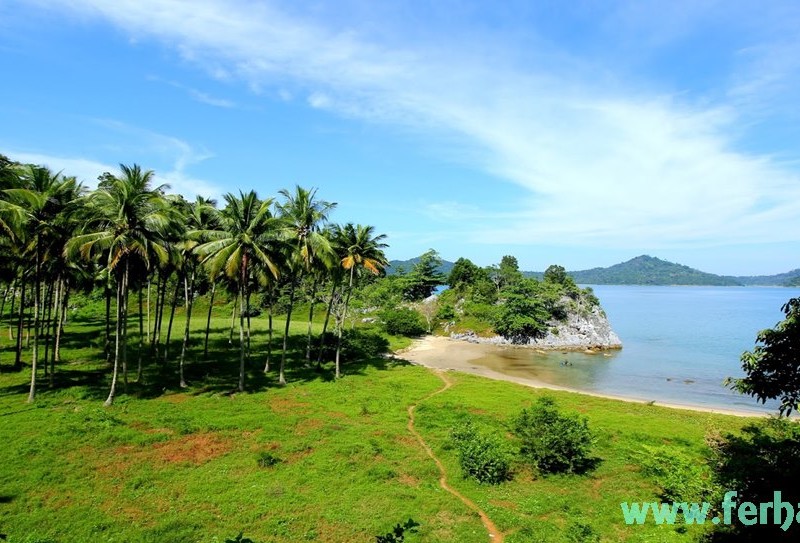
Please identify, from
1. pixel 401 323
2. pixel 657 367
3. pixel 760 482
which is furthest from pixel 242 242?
pixel 657 367

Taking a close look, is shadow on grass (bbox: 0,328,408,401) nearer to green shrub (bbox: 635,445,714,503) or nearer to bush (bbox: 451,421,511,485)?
bush (bbox: 451,421,511,485)

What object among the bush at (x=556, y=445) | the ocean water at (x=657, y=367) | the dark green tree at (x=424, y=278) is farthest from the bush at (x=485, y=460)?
the dark green tree at (x=424, y=278)

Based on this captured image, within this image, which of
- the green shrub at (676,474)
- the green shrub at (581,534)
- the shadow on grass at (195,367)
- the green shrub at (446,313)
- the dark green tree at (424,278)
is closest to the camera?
the green shrub at (581,534)

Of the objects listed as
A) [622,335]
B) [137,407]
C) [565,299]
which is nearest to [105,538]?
[137,407]

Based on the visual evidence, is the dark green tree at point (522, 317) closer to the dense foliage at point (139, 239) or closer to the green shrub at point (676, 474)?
the dense foliage at point (139, 239)

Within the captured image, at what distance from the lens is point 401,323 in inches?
3091

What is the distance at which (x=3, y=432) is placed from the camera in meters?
21.1

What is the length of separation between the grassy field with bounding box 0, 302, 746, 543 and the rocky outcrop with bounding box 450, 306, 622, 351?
44.4 metres

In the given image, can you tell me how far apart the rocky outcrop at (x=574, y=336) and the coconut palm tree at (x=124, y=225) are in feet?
208

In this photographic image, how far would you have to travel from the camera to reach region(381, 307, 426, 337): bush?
78500mm

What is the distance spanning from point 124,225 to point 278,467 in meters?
16.5

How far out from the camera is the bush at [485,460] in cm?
1902

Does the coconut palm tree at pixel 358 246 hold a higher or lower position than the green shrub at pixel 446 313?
higher

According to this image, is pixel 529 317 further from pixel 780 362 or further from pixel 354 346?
pixel 780 362
